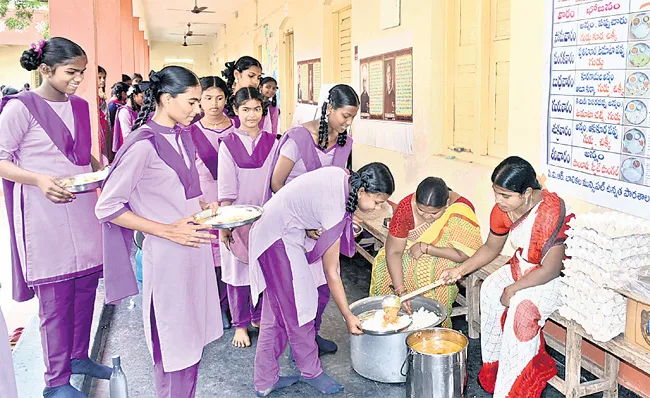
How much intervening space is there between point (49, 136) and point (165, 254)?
90 cm

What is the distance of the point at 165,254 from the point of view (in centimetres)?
218

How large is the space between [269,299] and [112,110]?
4.22 metres

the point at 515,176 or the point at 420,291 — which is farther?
the point at 420,291

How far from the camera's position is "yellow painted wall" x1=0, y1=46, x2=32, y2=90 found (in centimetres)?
1909

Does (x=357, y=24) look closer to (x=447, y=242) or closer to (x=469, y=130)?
(x=469, y=130)

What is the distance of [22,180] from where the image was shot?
8.26 feet

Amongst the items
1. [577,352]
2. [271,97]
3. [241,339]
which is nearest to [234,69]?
[271,97]

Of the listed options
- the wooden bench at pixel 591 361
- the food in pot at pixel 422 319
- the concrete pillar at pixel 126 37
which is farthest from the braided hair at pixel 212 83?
the concrete pillar at pixel 126 37

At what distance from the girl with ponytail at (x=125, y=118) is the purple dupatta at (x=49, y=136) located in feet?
7.51

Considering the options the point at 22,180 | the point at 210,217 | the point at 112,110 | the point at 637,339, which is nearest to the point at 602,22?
the point at 637,339

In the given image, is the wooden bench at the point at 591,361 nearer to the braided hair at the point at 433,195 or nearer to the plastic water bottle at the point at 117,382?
the braided hair at the point at 433,195

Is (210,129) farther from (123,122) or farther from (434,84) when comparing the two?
(123,122)

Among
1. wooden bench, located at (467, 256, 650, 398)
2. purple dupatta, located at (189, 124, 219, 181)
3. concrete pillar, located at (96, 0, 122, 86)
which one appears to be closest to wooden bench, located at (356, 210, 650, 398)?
wooden bench, located at (467, 256, 650, 398)

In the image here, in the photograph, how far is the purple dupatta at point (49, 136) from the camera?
2.58 meters
